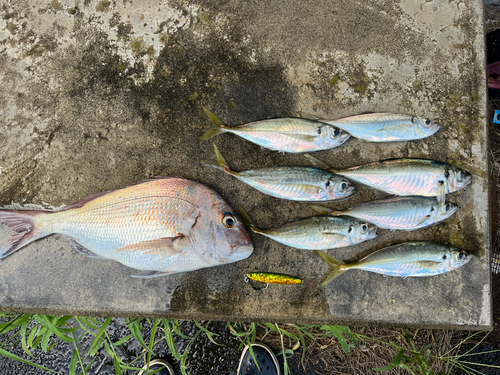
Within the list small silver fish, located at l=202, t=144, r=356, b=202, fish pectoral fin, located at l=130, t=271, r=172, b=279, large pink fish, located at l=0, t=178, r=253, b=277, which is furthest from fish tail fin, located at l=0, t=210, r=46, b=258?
small silver fish, located at l=202, t=144, r=356, b=202

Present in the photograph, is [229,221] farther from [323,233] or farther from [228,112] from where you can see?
[228,112]

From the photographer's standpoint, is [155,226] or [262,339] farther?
[262,339]

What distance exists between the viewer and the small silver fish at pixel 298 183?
2.36 m

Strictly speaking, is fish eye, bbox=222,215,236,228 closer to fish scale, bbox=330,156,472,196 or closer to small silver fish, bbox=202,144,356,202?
small silver fish, bbox=202,144,356,202

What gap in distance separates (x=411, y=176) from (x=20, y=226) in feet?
10.1

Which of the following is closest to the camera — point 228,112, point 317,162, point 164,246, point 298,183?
point 164,246

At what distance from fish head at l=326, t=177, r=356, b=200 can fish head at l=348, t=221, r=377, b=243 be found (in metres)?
0.24

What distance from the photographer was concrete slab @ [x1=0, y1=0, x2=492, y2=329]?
96.2 inches

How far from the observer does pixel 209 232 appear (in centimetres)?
228

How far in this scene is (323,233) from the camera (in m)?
2.34

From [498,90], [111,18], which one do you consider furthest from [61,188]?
[498,90]

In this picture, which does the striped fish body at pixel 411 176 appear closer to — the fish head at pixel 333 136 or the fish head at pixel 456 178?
the fish head at pixel 456 178

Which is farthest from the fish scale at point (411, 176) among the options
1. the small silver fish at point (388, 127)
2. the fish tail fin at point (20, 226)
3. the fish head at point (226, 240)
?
the fish tail fin at point (20, 226)

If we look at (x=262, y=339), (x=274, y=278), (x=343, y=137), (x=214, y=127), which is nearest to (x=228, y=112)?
(x=214, y=127)
